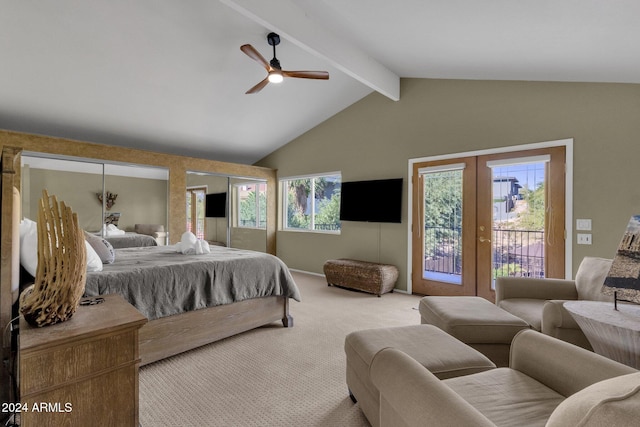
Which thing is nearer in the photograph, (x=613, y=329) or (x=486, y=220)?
(x=613, y=329)

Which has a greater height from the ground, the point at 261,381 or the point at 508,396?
the point at 508,396

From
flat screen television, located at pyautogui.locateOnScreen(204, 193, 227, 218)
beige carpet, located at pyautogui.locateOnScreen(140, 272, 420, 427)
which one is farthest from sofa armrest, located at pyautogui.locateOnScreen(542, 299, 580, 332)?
flat screen television, located at pyautogui.locateOnScreen(204, 193, 227, 218)

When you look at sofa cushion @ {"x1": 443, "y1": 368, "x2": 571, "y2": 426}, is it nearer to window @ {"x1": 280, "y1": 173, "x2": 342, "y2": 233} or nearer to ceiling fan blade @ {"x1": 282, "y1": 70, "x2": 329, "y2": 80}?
ceiling fan blade @ {"x1": 282, "y1": 70, "x2": 329, "y2": 80}

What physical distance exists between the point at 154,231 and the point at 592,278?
557cm

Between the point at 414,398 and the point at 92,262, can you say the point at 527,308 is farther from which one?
the point at 92,262

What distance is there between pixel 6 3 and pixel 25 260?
245 centimetres

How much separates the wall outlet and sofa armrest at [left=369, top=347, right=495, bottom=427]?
3.21 meters

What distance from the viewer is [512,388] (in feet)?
4.25

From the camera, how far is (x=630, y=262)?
5.56 feet

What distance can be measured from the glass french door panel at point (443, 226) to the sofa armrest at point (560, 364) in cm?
286

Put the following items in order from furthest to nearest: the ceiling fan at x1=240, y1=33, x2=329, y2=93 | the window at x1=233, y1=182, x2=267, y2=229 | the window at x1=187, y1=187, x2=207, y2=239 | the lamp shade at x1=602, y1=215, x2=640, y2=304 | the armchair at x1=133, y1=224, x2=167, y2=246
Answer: the window at x1=233, y1=182, x2=267, y2=229
the window at x1=187, y1=187, x2=207, y2=239
the armchair at x1=133, y1=224, x2=167, y2=246
the ceiling fan at x1=240, y1=33, x2=329, y2=93
the lamp shade at x1=602, y1=215, x2=640, y2=304

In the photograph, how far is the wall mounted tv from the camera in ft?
15.5

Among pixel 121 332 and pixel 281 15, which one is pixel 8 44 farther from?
pixel 121 332

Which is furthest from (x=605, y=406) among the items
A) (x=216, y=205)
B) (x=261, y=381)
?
(x=216, y=205)
